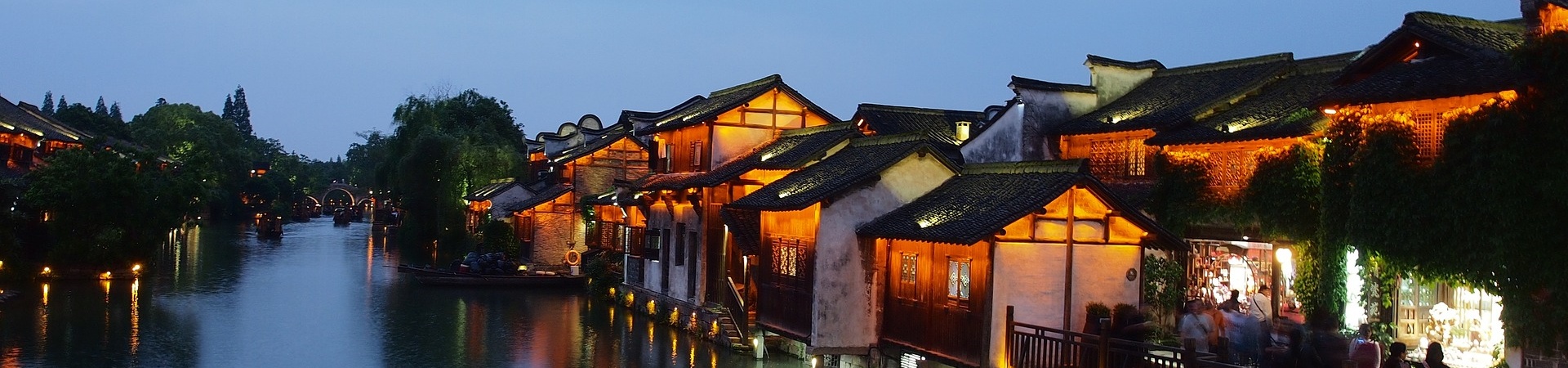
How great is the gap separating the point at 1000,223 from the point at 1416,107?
6.30 meters

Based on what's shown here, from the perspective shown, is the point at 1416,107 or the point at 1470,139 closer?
the point at 1470,139

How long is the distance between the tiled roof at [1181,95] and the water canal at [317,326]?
9249 mm

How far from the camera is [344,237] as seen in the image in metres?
78.9

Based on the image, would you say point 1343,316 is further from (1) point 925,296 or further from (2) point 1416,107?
(1) point 925,296

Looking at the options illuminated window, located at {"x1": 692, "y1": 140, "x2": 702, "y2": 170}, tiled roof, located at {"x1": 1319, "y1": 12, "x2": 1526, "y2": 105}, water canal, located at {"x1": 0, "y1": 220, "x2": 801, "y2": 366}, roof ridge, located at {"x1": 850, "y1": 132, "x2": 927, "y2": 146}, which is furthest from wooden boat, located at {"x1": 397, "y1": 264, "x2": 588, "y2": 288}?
tiled roof, located at {"x1": 1319, "y1": 12, "x2": 1526, "y2": 105}

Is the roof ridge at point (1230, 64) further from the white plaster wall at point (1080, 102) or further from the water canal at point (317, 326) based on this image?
the water canal at point (317, 326)

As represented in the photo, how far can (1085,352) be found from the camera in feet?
54.2

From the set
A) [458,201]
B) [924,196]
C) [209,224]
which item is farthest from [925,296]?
[209,224]

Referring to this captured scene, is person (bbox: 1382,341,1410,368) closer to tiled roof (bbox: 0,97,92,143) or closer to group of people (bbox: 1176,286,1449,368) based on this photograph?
group of people (bbox: 1176,286,1449,368)

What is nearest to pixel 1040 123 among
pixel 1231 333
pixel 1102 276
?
pixel 1102 276

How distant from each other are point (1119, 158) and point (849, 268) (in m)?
8.99

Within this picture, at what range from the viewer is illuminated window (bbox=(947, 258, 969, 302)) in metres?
18.5

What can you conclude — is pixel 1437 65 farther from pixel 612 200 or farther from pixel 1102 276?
pixel 612 200

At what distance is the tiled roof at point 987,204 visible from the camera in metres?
17.6
